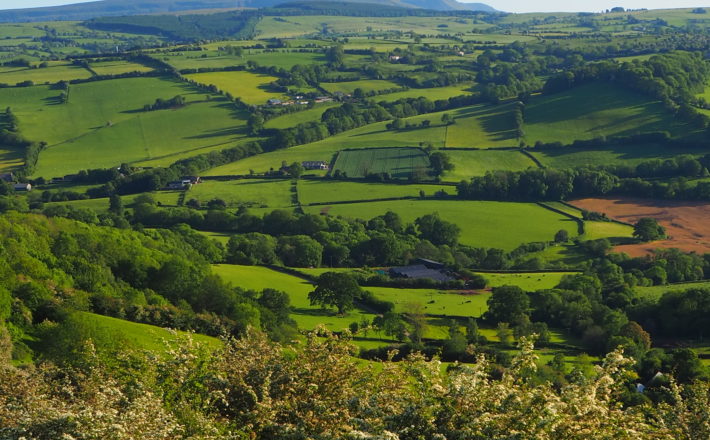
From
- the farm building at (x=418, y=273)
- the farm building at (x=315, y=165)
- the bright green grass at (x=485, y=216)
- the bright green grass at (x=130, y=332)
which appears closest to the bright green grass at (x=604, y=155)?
the bright green grass at (x=485, y=216)

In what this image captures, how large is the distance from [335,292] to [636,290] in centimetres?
2904

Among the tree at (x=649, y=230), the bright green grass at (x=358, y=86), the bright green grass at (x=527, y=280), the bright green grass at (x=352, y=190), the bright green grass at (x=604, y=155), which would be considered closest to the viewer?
the bright green grass at (x=527, y=280)

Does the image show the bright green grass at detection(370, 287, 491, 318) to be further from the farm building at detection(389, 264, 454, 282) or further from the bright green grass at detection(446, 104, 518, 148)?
the bright green grass at detection(446, 104, 518, 148)

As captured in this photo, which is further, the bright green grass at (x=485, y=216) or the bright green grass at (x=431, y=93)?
the bright green grass at (x=431, y=93)

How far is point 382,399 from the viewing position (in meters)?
19.1

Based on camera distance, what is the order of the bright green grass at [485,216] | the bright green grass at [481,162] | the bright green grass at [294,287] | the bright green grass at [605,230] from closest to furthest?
the bright green grass at [294,287]
the bright green grass at [605,230]
the bright green grass at [485,216]
the bright green grass at [481,162]

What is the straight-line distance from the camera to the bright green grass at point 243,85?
180 m

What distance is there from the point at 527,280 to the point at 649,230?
2528cm

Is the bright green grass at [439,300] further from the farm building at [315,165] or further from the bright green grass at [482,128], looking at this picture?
the bright green grass at [482,128]

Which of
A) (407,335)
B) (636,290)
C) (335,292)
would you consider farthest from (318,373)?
(636,290)

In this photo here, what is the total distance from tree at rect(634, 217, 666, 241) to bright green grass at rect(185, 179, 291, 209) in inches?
1826

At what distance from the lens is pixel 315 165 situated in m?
130

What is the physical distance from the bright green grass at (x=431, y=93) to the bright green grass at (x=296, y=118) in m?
16.9

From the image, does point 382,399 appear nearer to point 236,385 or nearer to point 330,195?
point 236,385
